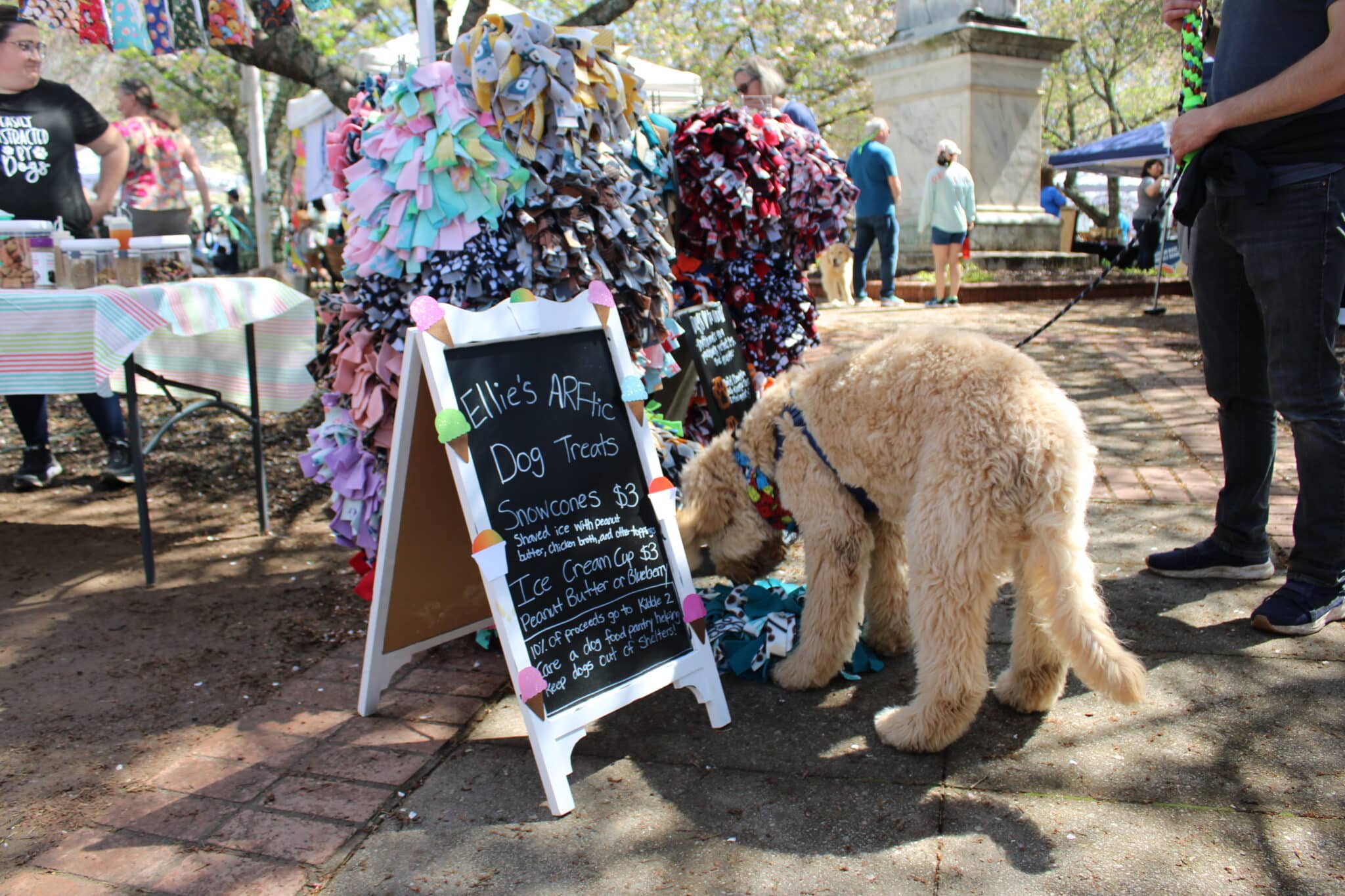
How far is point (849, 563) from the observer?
9.35 ft

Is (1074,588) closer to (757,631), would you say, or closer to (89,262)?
(757,631)

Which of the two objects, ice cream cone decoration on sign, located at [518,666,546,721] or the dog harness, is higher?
the dog harness

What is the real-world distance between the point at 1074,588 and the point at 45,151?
5210 mm

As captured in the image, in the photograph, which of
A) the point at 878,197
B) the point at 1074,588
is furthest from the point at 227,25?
the point at 878,197

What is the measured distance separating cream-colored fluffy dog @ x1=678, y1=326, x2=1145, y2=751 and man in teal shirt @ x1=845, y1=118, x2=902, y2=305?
7881 mm

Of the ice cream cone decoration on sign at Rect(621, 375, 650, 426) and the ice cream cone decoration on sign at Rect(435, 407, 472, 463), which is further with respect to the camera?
the ice cream cone decoration on sign at Rect(621, 375, 650, 426)

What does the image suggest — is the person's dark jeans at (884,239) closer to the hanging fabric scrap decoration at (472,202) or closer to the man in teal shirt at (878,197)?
the man in teal shirt at (878,197)

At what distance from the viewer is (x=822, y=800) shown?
2.45m

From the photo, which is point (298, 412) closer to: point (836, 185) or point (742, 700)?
point (836, 185)

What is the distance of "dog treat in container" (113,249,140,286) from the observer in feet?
12.8

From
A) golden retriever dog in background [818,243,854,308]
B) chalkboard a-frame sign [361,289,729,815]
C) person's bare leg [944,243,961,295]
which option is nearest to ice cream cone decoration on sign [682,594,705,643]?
chalkboard a-frame sign [361,289,729,815]

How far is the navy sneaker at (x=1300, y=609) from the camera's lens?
10.3ft

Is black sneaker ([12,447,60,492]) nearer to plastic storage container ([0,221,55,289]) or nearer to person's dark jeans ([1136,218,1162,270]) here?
plastic storage container ([0,221,55,289])

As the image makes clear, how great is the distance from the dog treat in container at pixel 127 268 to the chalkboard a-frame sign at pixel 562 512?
1976mm
